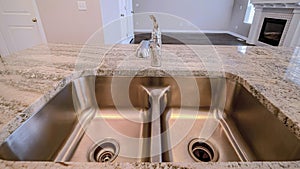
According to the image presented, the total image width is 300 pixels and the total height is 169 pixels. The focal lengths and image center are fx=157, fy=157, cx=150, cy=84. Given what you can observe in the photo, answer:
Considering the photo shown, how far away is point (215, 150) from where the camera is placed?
631 mm

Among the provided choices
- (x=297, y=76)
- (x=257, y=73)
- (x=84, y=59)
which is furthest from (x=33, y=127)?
(x=297, y=76)

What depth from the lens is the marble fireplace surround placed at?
3.54 m

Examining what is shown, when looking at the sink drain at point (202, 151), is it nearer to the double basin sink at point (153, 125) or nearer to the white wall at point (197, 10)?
the double basin sink at point (153, 125)

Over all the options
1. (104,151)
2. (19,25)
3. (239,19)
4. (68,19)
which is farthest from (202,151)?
(239,19)

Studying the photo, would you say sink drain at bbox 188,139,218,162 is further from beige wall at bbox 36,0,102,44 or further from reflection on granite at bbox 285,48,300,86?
beige wall at bbox 36,0,102,44

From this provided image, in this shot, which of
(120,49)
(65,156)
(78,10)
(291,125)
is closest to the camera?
(291,125)

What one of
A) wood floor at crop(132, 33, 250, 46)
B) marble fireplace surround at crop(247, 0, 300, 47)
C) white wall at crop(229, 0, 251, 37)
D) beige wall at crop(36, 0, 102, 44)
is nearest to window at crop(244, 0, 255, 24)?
white wall at crop(229, 0, 251, 37)

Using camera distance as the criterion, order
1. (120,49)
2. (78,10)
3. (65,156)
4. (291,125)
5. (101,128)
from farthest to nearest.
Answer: (78,10) < (120,49) < (101,128) < (65,156) < (291,125)

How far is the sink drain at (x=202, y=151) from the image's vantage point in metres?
0.61

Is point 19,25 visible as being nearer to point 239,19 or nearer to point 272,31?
point 272,31

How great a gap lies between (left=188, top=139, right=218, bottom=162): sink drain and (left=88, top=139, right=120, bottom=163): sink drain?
300 millimetres

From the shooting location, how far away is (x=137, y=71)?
71cm

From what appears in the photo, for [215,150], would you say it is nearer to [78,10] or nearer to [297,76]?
[297,76]

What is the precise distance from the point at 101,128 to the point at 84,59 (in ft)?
1.20
